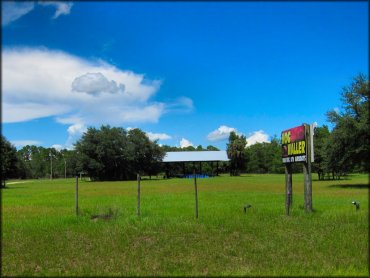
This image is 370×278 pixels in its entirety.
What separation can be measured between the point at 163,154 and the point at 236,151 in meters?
24.1

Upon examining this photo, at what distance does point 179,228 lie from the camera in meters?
12.3

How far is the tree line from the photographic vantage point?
136 feet

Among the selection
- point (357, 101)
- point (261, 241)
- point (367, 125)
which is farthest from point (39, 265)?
point (357, 101)

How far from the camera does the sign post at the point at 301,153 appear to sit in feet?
51.9

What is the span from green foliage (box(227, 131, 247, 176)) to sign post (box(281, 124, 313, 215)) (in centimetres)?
9916

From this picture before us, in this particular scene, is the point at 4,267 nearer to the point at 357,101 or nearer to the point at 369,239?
the point at 369,239

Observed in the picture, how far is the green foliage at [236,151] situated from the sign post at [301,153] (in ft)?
325

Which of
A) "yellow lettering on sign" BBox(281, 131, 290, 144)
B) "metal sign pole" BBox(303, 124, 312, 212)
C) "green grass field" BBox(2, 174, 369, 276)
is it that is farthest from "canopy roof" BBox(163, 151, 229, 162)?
"green grass field" BBox(2, 174, 369, 276)

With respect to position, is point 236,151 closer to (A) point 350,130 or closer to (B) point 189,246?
(A) point 350,130

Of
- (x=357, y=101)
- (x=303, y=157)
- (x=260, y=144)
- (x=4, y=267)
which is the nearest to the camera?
(x=4, y=267)

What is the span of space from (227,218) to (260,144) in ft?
426

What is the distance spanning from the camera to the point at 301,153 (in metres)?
16.3

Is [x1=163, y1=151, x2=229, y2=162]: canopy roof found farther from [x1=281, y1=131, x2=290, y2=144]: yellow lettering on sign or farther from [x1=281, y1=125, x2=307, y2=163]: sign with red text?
[x1=281, y1=125, x2=307, y2=163]: sign with red text

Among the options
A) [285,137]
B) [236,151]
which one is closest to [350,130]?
[285,137]
